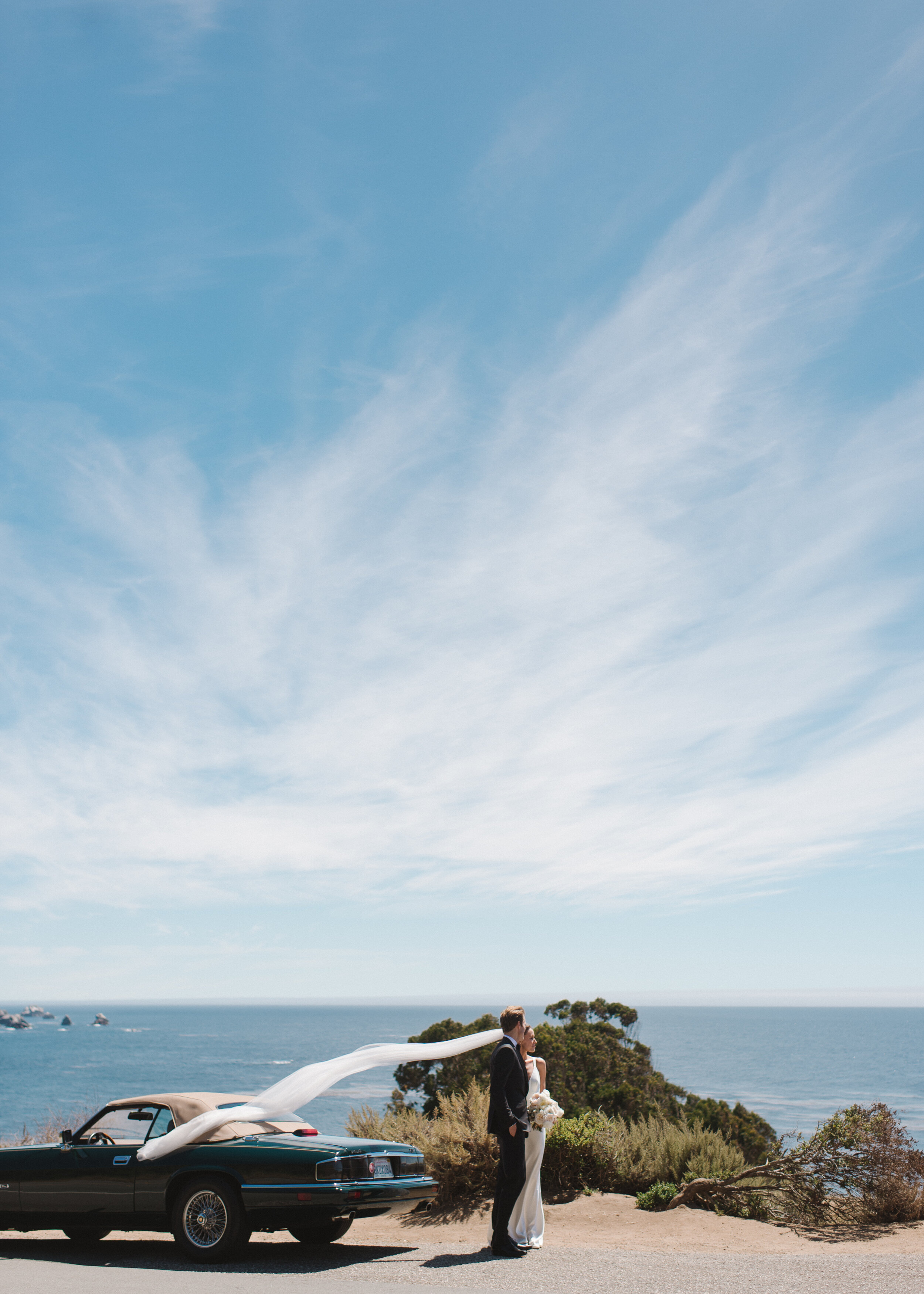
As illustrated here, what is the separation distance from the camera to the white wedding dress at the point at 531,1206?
8.34m

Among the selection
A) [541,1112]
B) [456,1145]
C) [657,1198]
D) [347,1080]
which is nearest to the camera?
[541,1112]

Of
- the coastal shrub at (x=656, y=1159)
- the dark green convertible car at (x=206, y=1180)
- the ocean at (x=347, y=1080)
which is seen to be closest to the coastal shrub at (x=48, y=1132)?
the dark green convertible car at (x=206, y=1180)

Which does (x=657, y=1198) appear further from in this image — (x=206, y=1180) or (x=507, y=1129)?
(x=206, y=1180)

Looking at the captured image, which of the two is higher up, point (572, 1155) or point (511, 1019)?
point (511, 1019)

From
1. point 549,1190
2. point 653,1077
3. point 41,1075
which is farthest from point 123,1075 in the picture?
point 549,1190

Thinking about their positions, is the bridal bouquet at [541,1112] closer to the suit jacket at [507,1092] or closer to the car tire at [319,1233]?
the suit jacket at [507,1092]

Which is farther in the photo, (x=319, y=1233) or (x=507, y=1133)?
(x=319, y=1233)

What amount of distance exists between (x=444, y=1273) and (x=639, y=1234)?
3101mm

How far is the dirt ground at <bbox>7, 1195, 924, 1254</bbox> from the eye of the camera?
8898 mm

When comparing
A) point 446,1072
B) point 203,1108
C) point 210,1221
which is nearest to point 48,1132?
point 446,1072

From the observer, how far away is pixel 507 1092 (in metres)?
8.16

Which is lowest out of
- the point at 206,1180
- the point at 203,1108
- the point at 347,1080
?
the point at 347,1080

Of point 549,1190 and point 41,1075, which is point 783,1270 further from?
point 41,1075

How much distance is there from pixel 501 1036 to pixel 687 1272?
2.60m
